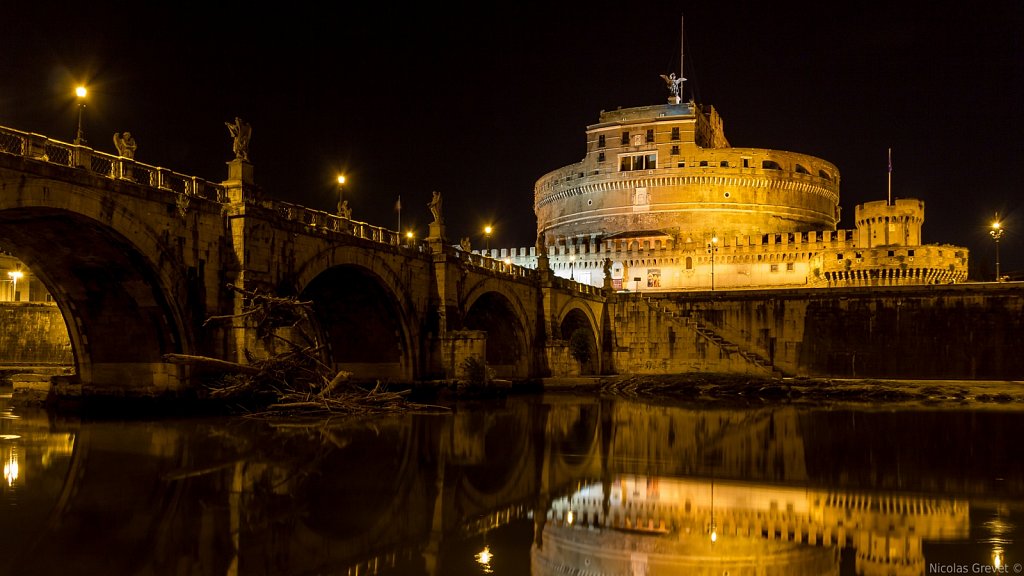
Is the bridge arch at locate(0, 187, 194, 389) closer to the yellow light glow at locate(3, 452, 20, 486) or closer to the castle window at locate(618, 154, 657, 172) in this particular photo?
the yellow light glow at locate(3, 452, 20, 486)

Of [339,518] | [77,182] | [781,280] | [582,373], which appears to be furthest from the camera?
[781,280]

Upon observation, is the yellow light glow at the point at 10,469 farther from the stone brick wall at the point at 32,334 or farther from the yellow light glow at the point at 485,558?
the stone brick wall at the point at 32,334

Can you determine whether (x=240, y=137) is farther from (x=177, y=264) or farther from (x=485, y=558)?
(x=485, y=558)

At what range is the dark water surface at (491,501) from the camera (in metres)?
8.54

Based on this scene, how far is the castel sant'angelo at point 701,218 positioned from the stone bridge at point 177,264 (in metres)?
42.8

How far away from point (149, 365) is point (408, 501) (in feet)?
44.8

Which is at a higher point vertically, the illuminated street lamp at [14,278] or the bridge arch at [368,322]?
the illuminated street lamp at [14,278]

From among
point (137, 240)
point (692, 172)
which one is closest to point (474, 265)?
point (137, 240)

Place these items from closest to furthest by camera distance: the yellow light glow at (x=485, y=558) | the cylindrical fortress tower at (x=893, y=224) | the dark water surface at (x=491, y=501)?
the yellow light glow at (x=485, y=558)
the dark water surface at (x=491, y=501)
the cylindrical fortress tower at (x=893, y=224)

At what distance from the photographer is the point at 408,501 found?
11383mm

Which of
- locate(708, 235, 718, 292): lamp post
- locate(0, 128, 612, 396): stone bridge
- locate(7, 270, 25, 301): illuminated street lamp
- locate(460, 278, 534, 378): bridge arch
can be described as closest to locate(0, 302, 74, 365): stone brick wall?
locate(7, 270, 25, 301): illuminated street lamp

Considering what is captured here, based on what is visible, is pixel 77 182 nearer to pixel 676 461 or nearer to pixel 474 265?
pixel 676 461

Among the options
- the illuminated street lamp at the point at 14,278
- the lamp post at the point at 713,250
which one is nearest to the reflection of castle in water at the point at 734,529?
the illuminated street lamp at the point at 14,278

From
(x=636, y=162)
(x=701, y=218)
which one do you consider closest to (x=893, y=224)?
(x=701, y=218)
